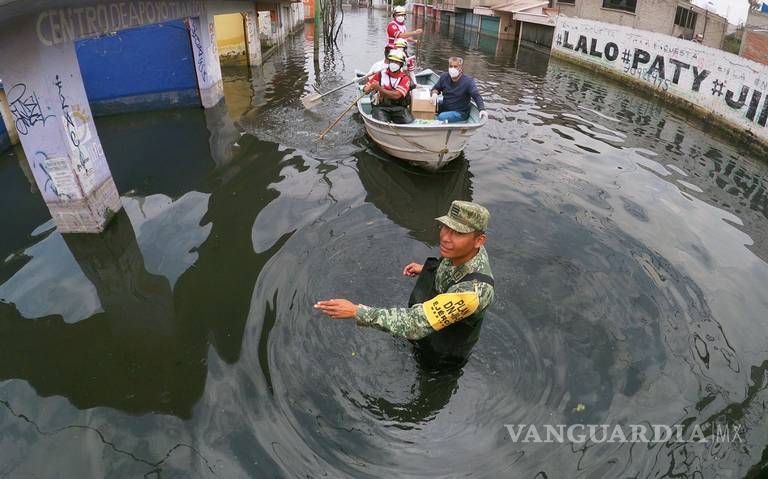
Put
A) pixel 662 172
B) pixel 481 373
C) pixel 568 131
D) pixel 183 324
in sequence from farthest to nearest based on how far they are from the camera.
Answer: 1. pixel 568 131
2. pixel 662 172
3. pixel 183 324
4. pixel 481 373

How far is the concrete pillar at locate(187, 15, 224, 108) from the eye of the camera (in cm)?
1242

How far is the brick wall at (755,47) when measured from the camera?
44.7 ft

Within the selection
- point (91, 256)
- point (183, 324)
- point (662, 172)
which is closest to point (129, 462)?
point (183, 324)

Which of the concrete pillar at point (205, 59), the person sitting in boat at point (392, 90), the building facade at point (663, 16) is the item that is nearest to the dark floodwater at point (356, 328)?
the person sitting in boat at point (392, 90)

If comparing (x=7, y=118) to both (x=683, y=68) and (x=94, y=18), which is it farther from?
(x=683, y=68)

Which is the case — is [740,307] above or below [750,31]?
below

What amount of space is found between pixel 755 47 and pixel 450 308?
16.7 meters

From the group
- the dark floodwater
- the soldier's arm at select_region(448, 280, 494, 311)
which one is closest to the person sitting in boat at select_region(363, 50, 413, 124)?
the dark floodwater

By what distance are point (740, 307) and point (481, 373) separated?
13.4ft

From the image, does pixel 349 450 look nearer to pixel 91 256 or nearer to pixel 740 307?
pixel 91 256

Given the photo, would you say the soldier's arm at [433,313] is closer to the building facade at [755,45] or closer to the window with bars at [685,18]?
the building facade at [755,45]

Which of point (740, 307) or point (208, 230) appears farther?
point (208, 230)

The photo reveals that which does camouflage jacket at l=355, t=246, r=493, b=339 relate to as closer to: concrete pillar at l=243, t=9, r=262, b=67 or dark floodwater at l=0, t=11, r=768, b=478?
dark floodwater at l=0, t=11, r=768, b=478

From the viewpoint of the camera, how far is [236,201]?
330 inches
